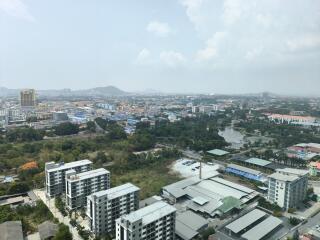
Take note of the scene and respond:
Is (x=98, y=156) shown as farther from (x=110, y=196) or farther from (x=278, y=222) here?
(x=278, y=222)

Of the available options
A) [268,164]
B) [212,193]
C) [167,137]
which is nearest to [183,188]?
[212,193]

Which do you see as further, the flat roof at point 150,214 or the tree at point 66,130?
the tree at point 66,130

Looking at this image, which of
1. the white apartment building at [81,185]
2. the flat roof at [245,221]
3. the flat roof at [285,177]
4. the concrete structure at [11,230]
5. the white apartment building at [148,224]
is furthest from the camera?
the flat roof at [285,177]

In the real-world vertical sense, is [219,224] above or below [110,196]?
below

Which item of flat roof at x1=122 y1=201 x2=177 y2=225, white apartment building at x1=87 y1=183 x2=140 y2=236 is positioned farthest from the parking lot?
flat roof at x1=122 y1=201 x2=177 y2=225

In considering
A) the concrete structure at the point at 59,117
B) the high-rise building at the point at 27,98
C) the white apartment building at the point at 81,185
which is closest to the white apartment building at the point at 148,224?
the white apartment building at the point at 81,185

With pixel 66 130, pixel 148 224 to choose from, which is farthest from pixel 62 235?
pixel 66 130

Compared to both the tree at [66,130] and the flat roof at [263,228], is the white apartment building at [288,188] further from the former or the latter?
the tree at [66,130]
